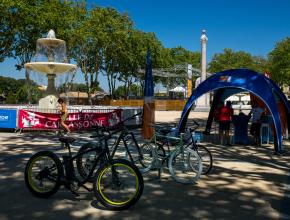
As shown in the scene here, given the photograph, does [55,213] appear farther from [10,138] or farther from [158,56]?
[158,56]

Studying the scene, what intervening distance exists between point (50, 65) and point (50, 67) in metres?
0.23

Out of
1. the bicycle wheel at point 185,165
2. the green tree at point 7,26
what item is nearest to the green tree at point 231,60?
the green tree at point 7,26

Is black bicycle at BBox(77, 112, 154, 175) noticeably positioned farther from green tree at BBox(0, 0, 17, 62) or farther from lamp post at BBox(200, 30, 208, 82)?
lamp post at BBox(200, 30, 208, 82)

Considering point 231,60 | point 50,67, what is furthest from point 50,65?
point 231,60

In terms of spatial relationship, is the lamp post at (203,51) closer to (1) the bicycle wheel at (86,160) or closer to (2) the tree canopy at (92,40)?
(2) the tree canopy at (92,40)

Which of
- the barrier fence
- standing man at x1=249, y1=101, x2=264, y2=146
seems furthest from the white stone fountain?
standing man at x1=249, y1=101, x2=264, y2=146

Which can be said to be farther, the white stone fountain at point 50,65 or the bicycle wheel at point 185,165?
the white stone fountain at point 50,65

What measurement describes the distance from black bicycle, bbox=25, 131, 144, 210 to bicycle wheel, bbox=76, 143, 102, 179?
0.05m

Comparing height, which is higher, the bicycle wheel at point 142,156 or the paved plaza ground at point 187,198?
the bicycle wheel at point 142,156

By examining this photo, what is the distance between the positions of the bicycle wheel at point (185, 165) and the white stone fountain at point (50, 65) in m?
14.3

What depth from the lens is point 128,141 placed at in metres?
8.20

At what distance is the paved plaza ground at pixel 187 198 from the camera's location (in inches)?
225

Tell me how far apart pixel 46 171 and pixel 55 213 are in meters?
0.85

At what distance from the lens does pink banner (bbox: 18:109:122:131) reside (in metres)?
17.2
